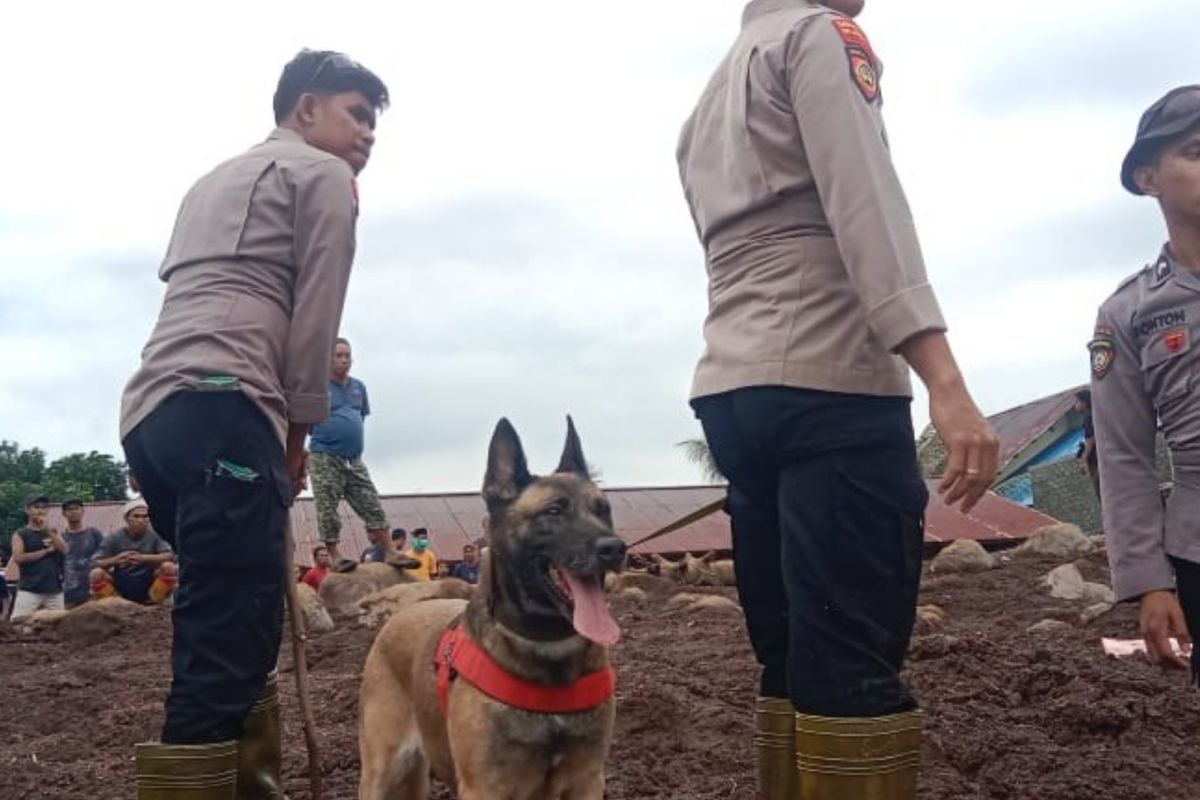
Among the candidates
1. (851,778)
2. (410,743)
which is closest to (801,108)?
(851,778)

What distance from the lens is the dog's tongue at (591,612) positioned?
138 inches

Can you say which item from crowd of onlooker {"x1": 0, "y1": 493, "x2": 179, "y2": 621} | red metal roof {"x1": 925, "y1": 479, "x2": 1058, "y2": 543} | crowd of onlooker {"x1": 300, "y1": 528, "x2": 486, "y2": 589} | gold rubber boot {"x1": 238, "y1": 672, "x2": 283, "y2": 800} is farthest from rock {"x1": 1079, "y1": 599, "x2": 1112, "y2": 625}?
crowd of onlooker {"x1": 0, "y1": 493, "x2": 179, "y2": 621}

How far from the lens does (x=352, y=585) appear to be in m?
12.0

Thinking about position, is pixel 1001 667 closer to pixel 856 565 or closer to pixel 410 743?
pixel 410 743

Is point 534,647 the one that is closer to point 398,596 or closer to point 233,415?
point 233,415

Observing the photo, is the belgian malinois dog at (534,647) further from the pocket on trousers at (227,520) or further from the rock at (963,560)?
the rock at (963,560)

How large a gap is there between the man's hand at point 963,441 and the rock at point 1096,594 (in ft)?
29.1

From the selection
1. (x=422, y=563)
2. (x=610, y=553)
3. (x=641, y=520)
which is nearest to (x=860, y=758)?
(x=610, y=553)

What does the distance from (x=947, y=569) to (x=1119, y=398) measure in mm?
11213

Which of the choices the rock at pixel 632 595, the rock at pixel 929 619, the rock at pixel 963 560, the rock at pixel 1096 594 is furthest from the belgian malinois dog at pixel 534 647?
the rock at pixel 963 560

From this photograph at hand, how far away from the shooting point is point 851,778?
94.1 inches

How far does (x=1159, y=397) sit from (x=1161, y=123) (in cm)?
72

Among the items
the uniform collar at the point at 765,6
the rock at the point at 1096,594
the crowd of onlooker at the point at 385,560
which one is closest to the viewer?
the uniform collar at the point at 765,6

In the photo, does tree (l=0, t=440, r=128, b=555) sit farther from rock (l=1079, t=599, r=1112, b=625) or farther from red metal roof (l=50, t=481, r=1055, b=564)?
rock (l=1079, t=599, r=1112, b=625)
